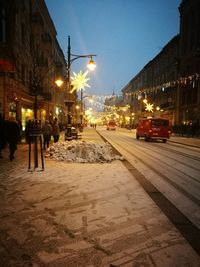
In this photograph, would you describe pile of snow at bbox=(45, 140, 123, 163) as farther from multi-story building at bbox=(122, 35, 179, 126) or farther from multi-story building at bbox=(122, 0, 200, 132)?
multi-story building at bbox=(122, 35, 179, 126)

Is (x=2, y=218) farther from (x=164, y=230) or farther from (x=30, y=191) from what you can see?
(x=164, y=230)

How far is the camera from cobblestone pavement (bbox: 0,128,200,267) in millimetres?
3465

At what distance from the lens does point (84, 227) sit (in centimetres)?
442

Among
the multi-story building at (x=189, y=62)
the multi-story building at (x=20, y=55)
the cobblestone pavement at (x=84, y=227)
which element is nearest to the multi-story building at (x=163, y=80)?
the multi-story building at (x=189, y=62)

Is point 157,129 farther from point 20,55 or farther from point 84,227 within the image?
point 84,227

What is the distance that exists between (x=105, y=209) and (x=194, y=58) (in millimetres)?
39662

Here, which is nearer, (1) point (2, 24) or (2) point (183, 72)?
(1) point (2, 24)

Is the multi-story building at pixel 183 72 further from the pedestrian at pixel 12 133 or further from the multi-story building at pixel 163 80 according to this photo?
the pedestrian at pixel 12 133

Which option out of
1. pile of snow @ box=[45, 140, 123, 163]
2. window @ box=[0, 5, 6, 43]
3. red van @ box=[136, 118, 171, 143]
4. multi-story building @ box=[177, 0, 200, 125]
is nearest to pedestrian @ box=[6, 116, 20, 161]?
pile of snow @ box=[45, 140, 123, 163]

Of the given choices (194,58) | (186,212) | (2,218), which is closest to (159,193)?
(186,212)

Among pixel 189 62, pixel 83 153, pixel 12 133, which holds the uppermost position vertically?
pixel 189 62

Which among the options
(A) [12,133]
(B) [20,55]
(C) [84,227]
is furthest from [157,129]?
(C) [84,227]

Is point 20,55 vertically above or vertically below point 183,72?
below

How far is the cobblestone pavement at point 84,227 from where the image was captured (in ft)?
11.4
